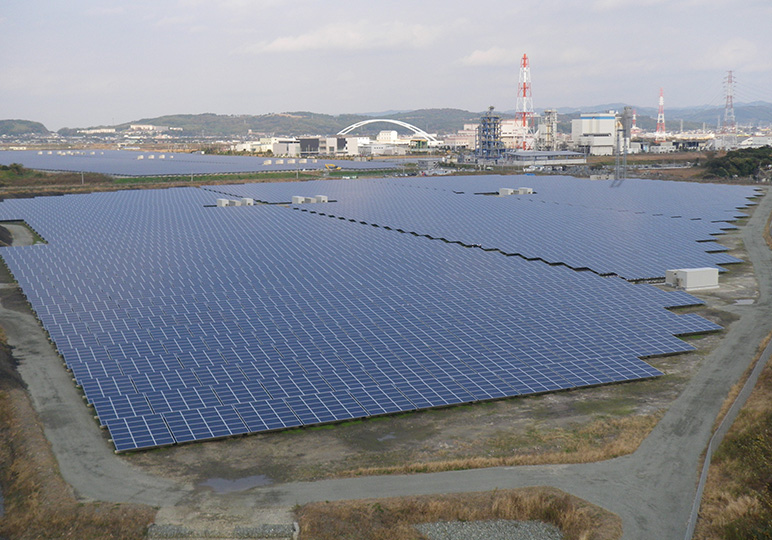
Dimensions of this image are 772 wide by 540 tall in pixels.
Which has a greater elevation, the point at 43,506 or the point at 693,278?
the point at 693,278

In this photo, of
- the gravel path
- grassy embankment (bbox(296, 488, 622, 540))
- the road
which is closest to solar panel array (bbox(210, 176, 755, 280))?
the road

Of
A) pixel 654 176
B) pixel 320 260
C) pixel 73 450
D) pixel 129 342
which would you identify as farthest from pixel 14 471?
pixel 654 176

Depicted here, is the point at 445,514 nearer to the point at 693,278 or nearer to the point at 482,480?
the point at 482,480

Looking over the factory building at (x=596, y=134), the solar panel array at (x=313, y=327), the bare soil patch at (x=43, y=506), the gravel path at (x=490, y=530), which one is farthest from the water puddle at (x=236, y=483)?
the factory building at (x=596, y=134)

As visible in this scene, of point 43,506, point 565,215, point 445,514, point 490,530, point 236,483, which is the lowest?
point 490,530

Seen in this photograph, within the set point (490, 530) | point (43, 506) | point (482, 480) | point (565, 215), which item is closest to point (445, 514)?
point (490, 530)

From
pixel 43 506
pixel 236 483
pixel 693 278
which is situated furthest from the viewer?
pixel 693 278

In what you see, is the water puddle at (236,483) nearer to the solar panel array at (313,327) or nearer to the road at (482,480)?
the road at (482,480)

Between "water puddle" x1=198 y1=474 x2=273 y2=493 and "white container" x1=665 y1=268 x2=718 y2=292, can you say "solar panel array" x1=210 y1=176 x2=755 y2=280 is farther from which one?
"water puddle" x1=198 y1=474 x2=273 y2=493
